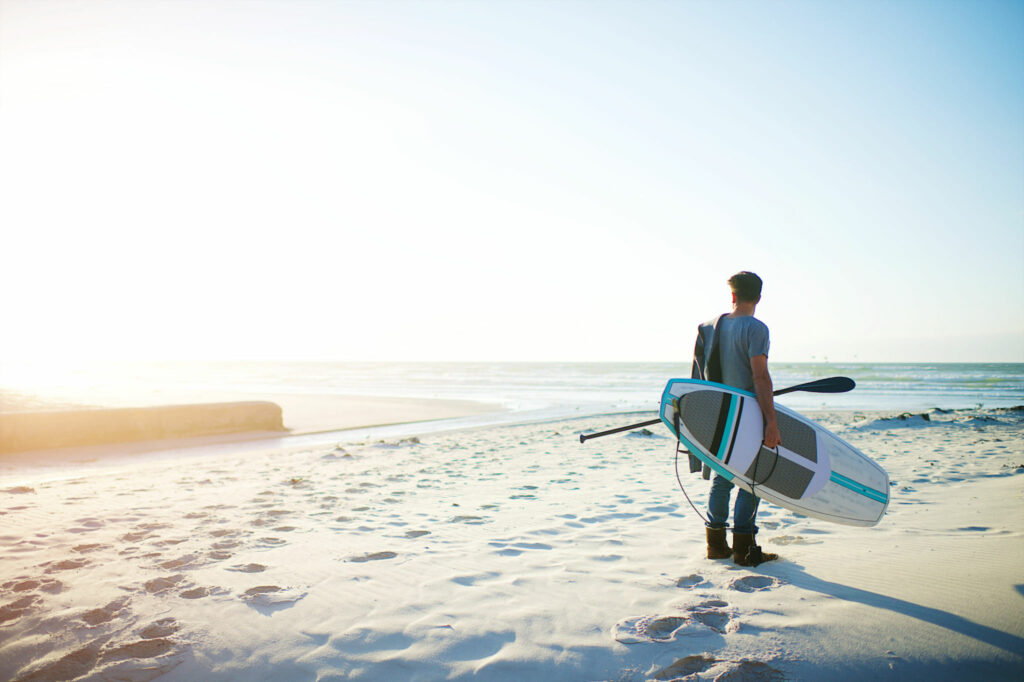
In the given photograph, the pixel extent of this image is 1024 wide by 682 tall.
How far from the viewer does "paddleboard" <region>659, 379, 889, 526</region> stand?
10.7 feet

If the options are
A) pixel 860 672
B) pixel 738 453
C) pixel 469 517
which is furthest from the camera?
pixel 469 517

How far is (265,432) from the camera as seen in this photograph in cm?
1079

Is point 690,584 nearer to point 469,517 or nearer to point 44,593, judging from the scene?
point 469,517

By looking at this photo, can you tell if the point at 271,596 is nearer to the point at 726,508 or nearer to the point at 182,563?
the point at 182,563

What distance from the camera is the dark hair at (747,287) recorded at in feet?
10.7

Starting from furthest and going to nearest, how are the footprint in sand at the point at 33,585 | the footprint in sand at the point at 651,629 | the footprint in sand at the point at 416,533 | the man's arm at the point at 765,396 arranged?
1. the footprint in sand at the point at 416,533
2. the man's arm at the point at 765,396
3. the footprint in sand at the point at 33,585
4. the footprint in sand at the point at 651,629

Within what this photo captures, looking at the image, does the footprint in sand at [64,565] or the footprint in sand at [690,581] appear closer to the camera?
the footprint in sand at [690,581]

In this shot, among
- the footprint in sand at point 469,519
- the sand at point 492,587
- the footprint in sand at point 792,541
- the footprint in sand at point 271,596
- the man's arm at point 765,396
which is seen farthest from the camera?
the footprint in sand at point 469,519

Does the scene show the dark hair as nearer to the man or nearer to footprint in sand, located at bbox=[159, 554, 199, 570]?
the man

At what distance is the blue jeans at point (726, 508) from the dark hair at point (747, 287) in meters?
1.12

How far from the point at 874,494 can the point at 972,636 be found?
116 centimetres

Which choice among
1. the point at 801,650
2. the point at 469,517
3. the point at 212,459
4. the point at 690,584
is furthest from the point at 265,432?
the point at 801,650

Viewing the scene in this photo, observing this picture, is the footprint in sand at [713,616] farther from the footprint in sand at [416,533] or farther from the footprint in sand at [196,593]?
the footprint in sand at [196,593]

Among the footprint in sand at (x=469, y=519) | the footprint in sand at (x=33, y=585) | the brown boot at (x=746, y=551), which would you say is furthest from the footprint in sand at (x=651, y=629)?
the footprint in sand at (x=33, y=585)
